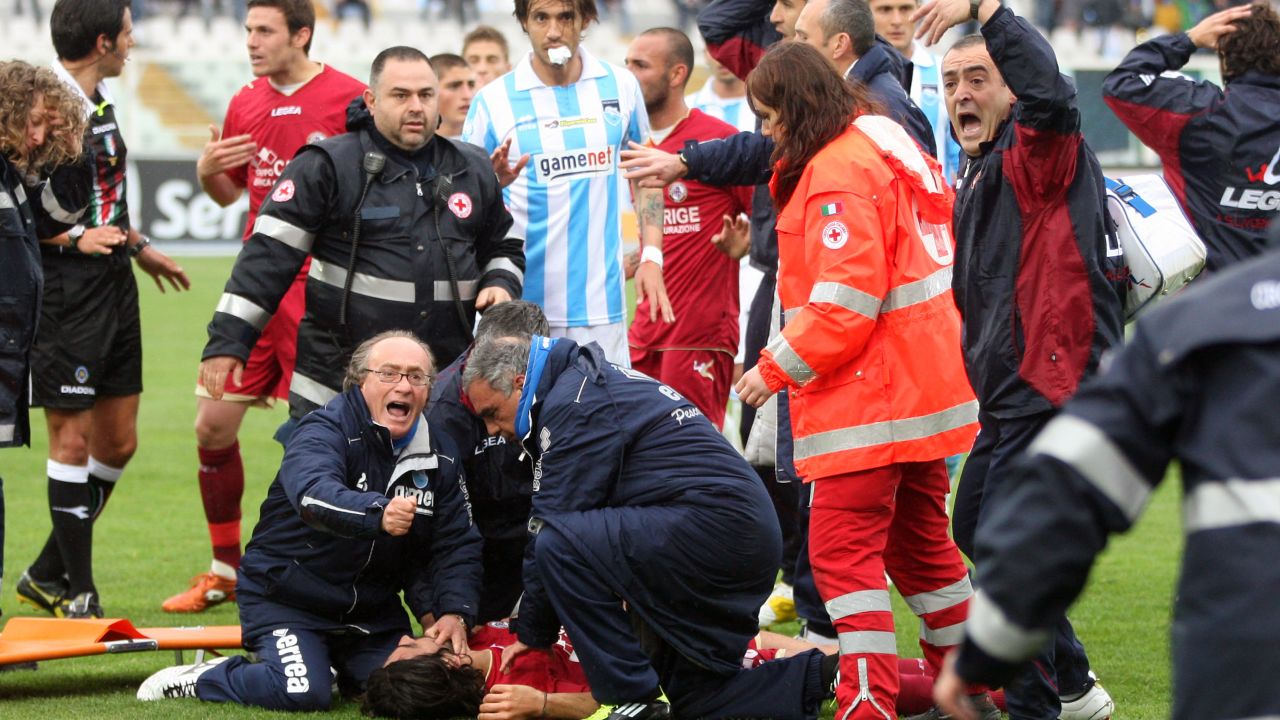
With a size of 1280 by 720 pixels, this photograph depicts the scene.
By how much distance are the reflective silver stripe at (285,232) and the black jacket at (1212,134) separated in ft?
10.3

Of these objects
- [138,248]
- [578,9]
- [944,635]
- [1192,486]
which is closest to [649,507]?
[944,635]

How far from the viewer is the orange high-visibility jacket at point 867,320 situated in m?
4.77

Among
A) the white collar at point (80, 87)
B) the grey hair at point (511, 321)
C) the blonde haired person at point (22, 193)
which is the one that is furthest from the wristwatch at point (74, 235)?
the grey hair at point (511, 321)

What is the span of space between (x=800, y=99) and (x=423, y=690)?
7.57 ft

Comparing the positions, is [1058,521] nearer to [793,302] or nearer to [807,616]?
[793,302]

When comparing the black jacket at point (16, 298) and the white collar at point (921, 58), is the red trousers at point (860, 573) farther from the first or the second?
the white collar at point (921, 58)

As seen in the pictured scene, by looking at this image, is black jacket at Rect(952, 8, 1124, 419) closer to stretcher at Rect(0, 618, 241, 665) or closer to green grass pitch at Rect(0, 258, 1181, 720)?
green grass pitch at Rect(0, 258, 1181, 720)

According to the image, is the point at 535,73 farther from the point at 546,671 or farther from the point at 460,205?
the point at 546,671

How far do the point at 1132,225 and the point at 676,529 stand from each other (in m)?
1.73

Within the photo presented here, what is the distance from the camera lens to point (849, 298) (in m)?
4.76

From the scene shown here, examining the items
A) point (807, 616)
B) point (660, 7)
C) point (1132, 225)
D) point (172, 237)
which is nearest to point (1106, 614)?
point (807, 616)

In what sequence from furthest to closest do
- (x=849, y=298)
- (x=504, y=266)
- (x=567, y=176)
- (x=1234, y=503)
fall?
1. (x=567, y=176)
2. (x=504, y=266)
3. (x=849, y=298)
4. (x=1234, y=503)

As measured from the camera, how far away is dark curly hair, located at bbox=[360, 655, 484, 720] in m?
5.26

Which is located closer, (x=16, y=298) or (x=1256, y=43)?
(x=16, y=298)
